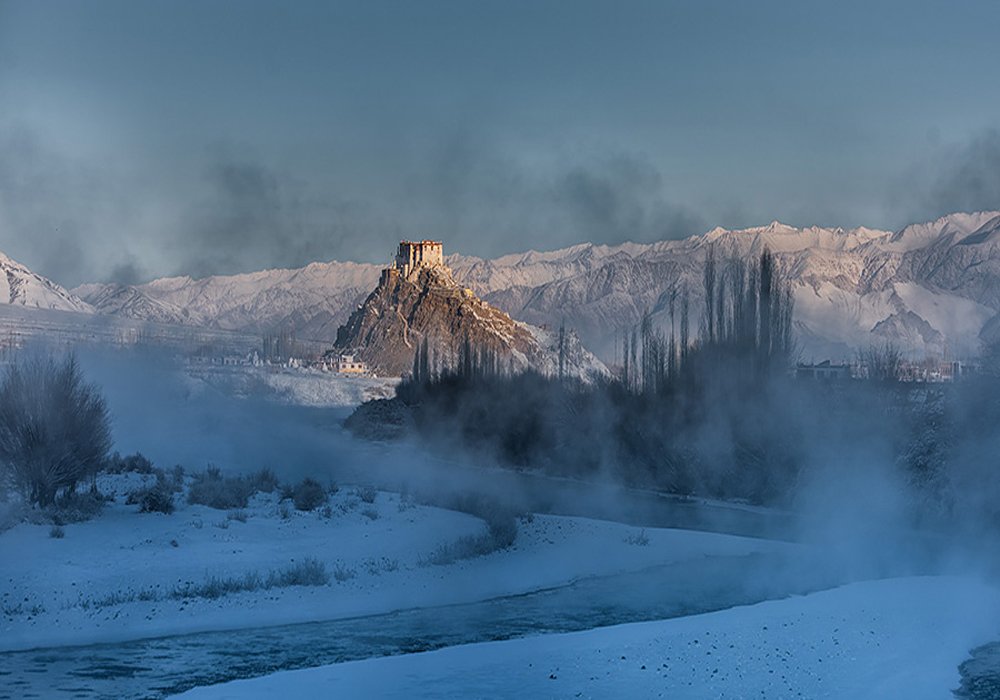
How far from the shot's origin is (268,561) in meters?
28.1

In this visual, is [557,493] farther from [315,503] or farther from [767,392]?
[315,503]

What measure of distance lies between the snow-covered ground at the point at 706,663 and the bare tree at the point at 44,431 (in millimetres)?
16758

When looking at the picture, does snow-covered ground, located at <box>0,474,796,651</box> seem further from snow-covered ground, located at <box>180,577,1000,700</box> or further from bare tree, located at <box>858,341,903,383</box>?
bare tree, located at <box>858,341,903,383</box>

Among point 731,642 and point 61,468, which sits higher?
point 61,468

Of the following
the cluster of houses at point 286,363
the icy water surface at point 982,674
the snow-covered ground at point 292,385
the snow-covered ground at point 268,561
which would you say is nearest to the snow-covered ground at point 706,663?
the icy water surface at point 982,674

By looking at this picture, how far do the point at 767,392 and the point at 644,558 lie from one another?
27367 millimetres

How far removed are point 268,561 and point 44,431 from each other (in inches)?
364

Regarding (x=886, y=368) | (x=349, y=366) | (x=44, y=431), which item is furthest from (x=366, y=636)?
(x=349, y=366)

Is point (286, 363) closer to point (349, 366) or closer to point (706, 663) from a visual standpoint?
point (349, 366)

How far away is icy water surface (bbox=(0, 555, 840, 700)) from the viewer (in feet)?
60.6

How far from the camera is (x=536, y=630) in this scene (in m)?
22.7

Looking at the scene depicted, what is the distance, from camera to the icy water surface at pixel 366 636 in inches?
728

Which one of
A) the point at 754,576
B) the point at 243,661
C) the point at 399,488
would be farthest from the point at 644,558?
the point at 399,488

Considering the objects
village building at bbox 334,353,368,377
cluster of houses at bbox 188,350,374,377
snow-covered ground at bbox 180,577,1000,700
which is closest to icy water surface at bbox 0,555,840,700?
snow-covered ground at bbox 180,577,1000,700
